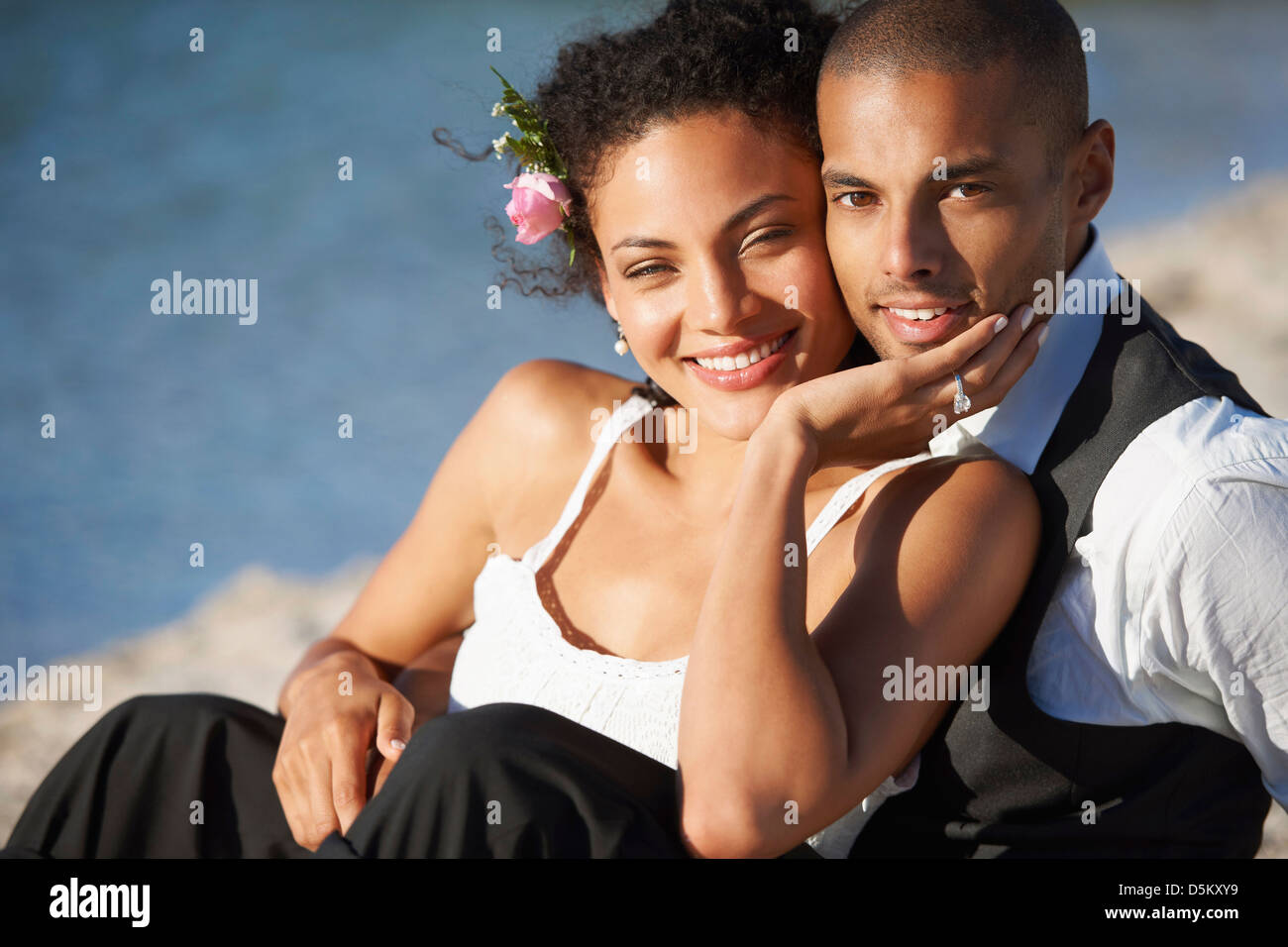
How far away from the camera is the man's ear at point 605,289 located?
2.44m

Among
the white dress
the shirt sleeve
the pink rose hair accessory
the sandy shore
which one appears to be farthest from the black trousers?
the sandy shore

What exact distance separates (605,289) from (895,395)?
0.79m

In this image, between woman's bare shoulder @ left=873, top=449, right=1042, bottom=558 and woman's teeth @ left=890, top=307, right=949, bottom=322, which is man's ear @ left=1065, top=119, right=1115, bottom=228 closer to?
woman's teeth @ left=890, top=307, right=949, bottom=322

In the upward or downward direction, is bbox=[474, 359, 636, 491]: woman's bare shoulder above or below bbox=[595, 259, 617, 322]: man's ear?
below

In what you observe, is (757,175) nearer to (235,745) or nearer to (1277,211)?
(235,745)

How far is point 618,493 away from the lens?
2555 millimetres

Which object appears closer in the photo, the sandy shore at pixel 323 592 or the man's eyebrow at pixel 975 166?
the man's eyebrow at pixel 975 166

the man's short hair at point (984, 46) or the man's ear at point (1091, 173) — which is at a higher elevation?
the man's short hair at point (984, 46)

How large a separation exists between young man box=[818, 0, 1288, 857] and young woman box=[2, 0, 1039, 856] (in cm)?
8

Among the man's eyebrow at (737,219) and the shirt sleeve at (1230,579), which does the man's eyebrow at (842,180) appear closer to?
the man's eyebrow at (737,219)

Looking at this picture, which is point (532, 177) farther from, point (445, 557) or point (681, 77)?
point (445, 557)

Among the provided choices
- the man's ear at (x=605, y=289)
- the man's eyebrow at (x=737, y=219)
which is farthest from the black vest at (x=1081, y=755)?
the man's ear at (x=605, y=289)

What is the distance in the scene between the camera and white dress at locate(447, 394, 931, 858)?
208 centimetres

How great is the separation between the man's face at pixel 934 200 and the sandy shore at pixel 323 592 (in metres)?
2.34
